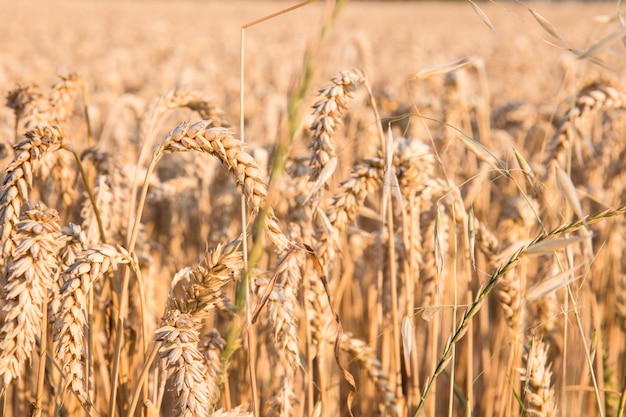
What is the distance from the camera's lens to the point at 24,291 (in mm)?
826

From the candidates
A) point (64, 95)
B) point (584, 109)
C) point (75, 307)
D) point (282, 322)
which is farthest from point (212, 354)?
point (584, 109)

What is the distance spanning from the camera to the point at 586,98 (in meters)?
1.46

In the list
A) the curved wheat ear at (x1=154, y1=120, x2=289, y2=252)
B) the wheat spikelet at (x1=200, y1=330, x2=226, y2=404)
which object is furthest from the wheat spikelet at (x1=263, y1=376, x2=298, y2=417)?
the curved wheat ear at (x1=154, y1=120, x2=289, y2=252)

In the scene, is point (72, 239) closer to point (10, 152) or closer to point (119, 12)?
point (10, 152)

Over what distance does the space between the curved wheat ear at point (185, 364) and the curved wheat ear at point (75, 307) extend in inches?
4.4

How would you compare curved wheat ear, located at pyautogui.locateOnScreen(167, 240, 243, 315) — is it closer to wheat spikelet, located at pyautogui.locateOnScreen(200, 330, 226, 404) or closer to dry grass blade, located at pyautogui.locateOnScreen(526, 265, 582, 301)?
wheat spikelet, located at pyautogui.locateOnScreen(200, 330, 226, 404)

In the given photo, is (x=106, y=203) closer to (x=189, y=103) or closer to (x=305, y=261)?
(x=189, y=103)

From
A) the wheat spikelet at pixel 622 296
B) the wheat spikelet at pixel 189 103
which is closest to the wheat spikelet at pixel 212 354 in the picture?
the wheat spikelet at pixel 189 103

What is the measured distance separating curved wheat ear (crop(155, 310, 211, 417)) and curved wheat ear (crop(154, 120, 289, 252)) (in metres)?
0.18

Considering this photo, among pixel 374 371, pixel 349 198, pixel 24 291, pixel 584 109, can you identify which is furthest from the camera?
pixel 584 109

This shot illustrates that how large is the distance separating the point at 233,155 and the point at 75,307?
0.30m

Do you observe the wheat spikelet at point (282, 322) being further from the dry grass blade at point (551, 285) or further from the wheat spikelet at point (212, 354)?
the dry grass blade at point (551, 285)

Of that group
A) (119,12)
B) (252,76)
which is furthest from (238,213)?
(119,12)

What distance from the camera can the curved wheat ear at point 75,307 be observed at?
86cm
